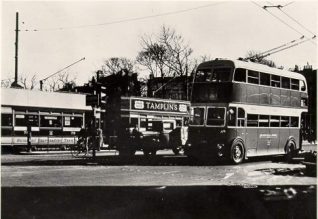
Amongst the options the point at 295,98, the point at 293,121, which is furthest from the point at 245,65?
the point at 293,121

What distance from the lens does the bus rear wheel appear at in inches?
662

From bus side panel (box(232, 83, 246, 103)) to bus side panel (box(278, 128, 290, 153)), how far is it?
Result: 11.0 ft

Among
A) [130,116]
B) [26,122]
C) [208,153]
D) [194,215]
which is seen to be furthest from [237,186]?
[26,122]

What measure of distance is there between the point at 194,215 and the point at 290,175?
6.08 meters

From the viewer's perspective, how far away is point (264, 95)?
18.1 m

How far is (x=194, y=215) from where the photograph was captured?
7215mm

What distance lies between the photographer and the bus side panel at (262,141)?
720 inches

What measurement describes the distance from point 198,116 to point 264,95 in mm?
2794

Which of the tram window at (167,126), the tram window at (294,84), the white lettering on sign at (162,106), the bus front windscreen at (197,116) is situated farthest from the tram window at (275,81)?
the white lettering on sign at (162,106)

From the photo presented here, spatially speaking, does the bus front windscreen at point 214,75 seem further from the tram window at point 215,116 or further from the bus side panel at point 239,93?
the tram window at point 215,116

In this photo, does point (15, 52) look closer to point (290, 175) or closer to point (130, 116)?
point (130, 116)

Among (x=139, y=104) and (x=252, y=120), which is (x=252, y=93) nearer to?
(x=252, y=120)

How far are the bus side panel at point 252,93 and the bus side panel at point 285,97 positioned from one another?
1.83 meters

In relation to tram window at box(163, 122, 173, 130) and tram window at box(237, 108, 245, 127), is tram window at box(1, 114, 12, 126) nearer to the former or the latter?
tram window at box(163, 122, 173, 130)
